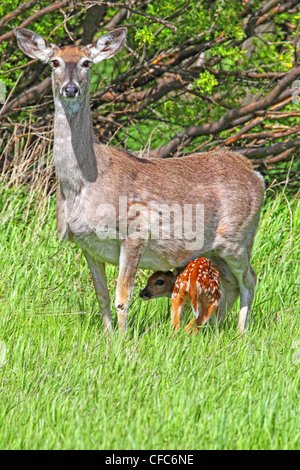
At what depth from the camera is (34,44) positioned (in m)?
5.53

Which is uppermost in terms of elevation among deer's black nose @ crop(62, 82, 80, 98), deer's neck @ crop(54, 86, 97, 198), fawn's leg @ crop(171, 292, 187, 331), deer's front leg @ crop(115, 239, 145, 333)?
deer's black nose @ crop(62, 82, 80, 98)

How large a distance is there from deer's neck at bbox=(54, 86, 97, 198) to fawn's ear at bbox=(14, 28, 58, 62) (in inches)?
15.3

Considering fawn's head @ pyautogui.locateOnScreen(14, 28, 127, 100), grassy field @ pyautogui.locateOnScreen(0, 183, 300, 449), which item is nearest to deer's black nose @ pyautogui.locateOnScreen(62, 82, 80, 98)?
fawn's head @ pyautogui.locateOnScreen(14, 28, 127, 100)

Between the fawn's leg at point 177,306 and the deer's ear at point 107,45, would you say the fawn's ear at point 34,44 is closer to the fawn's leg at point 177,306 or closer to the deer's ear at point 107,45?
the deer's ear at point 107,45

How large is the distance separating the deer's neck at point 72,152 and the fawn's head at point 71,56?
0.61ft

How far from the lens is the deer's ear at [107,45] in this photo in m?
5.47

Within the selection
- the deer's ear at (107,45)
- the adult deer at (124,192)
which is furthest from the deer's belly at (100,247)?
the deer's ear at (107,45)

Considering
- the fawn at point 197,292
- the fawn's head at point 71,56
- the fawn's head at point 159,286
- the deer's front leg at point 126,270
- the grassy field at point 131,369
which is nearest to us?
the grassy field at point 131,369

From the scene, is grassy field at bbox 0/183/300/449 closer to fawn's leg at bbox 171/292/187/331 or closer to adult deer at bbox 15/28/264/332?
fawn's leg at bbox 171/292/187/331

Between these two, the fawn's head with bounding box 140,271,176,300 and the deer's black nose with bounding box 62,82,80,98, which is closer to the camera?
the deer's black nose with bounding box 62,82,80,98

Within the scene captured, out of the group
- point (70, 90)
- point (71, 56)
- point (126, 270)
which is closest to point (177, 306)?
point (126, 270)

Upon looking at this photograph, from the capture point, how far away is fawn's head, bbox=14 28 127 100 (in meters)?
4.97

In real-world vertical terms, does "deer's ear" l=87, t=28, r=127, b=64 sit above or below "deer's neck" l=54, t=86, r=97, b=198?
above
